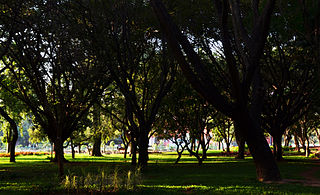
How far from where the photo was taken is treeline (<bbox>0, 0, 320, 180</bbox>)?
11656 millimetres

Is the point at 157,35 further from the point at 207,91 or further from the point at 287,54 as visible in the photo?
the point at 287,54

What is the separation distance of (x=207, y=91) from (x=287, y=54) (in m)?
18.0

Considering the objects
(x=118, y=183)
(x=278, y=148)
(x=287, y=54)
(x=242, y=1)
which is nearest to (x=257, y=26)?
(x=118, y=183)

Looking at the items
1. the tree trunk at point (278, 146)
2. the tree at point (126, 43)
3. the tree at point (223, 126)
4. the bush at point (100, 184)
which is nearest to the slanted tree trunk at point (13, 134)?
the tree at point (126, 43)

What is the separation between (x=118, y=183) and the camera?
1053 cm

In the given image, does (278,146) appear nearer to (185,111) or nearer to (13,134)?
(185,111)

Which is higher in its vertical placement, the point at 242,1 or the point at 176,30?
the point at 242,1

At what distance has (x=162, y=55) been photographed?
2153cm

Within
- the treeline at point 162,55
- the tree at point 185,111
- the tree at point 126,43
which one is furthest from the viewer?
the tree at point 185,111

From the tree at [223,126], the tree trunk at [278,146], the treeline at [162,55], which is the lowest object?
the tree trunk at [278,146]

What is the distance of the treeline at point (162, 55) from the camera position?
1166 cm

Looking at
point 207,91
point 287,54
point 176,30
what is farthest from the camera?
point 287,54

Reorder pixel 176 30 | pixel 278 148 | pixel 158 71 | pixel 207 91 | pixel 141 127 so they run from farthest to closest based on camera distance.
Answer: pixel 278 148 < pixel 158 71 < pixel 141 127 < pixel 207 91 < pixel 176 30

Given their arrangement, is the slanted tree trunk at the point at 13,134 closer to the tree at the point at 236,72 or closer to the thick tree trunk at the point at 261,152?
the tree at the point at 236,72
